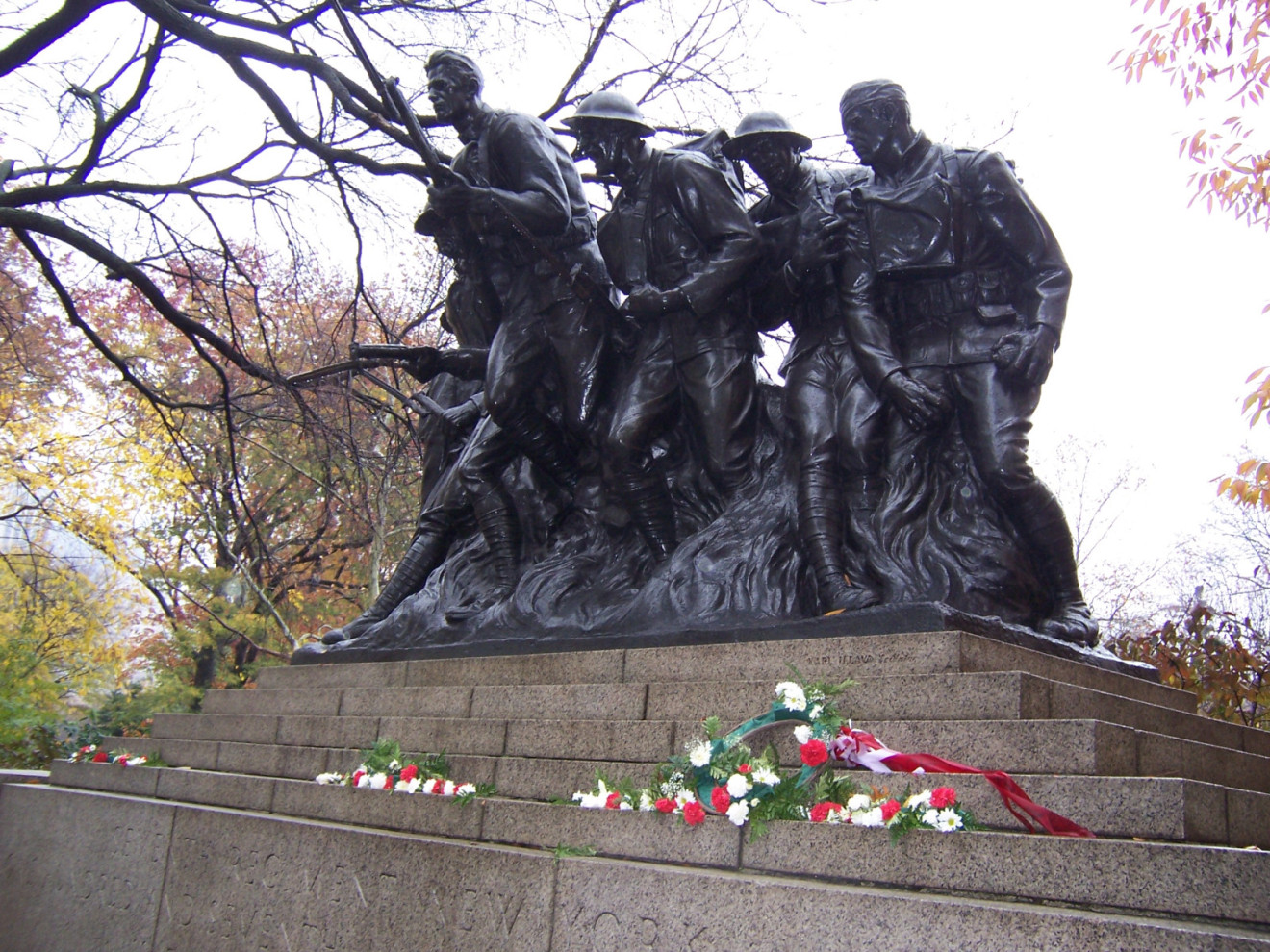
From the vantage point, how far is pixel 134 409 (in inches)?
736

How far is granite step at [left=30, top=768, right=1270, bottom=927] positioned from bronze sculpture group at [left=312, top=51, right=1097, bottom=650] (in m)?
2.03

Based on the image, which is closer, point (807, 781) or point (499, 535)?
point (807, 781)

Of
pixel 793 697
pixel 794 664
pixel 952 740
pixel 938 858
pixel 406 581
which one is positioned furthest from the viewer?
pixel 406 581

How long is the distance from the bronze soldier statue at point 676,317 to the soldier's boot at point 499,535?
1316 millimetres

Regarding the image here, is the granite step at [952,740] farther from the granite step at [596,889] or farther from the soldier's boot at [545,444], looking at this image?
the soldier's boot at [545,444]

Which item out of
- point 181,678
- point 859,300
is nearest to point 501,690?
point 859,300

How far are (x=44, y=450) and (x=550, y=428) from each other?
13.1 metres

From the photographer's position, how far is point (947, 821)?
3418mm

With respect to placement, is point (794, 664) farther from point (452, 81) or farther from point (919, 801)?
point (452, 81)

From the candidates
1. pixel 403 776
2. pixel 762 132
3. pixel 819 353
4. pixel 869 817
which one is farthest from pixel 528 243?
pixel 869 817

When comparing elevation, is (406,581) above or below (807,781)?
above

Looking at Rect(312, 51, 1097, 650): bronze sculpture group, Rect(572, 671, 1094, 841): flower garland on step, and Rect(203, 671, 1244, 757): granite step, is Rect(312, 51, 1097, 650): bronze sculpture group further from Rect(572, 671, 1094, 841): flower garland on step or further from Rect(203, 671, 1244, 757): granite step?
Rect(572, 671, 1094, 841): flower garland on step

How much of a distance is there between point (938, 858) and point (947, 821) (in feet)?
0.36

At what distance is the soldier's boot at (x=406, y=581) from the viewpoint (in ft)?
29.1
